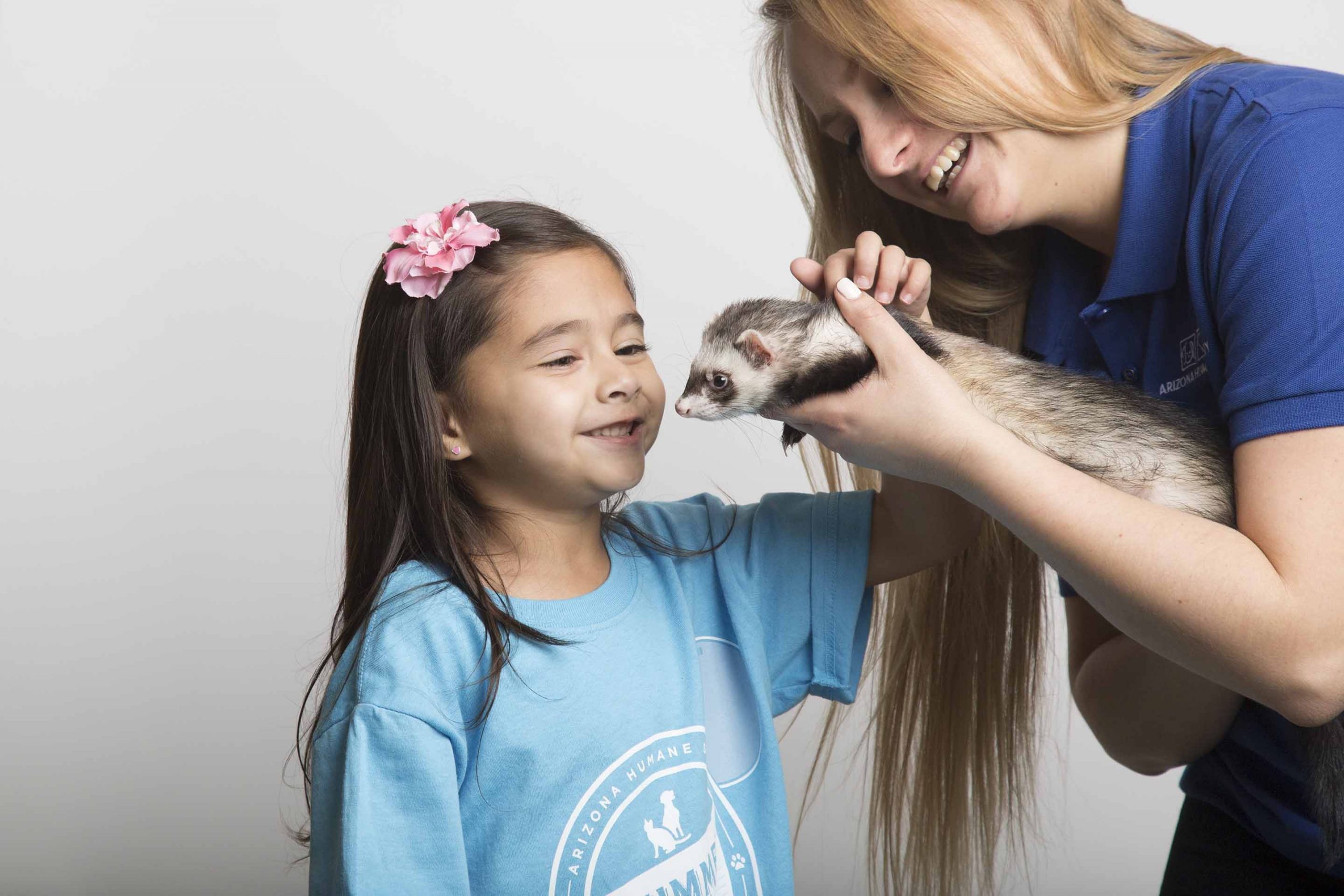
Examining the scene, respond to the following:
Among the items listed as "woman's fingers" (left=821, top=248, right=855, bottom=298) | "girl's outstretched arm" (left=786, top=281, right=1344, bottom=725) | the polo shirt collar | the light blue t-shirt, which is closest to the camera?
"girl's outstretched arm" (left=786, top=281, right=1344, bottom=725)

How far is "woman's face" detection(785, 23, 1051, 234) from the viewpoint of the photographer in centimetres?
109

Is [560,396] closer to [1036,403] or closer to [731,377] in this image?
[731,377]

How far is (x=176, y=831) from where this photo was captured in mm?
1907

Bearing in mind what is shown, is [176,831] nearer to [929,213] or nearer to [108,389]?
[108,389]

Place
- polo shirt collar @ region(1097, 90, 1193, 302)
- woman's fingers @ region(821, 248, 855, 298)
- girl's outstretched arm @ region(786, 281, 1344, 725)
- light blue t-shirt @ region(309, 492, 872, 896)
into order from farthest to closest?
woman's fingers @ region(821, 248, 855, 298), polo shirt collar @ region(1097, 90, 1193, 302), light blue t-shirt @ region(309, 492, 872, 896), girl's outstretched arm @ region(786, 281, 1344, 725)

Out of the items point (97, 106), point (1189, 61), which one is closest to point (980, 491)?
point (1189, 61)

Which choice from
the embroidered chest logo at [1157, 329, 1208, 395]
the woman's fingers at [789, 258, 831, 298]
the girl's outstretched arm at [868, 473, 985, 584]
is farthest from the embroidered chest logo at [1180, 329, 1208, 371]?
the woman's fingers at [789, 258, 831, 298]

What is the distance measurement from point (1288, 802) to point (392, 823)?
873mm

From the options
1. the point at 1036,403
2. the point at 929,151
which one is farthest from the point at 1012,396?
the point at 929,151

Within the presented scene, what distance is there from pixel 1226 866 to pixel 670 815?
67cm

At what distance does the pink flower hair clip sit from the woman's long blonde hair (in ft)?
1.32

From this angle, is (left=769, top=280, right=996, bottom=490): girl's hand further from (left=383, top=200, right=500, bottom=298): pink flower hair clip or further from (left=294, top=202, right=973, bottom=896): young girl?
(left=383, top=200, right=500, bottom=298): pink flower hair clip

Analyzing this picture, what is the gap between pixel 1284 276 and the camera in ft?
2.80

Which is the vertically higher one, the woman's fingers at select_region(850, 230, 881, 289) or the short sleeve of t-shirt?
the woman's fingers at select_region(850, 230, 881, 289)
